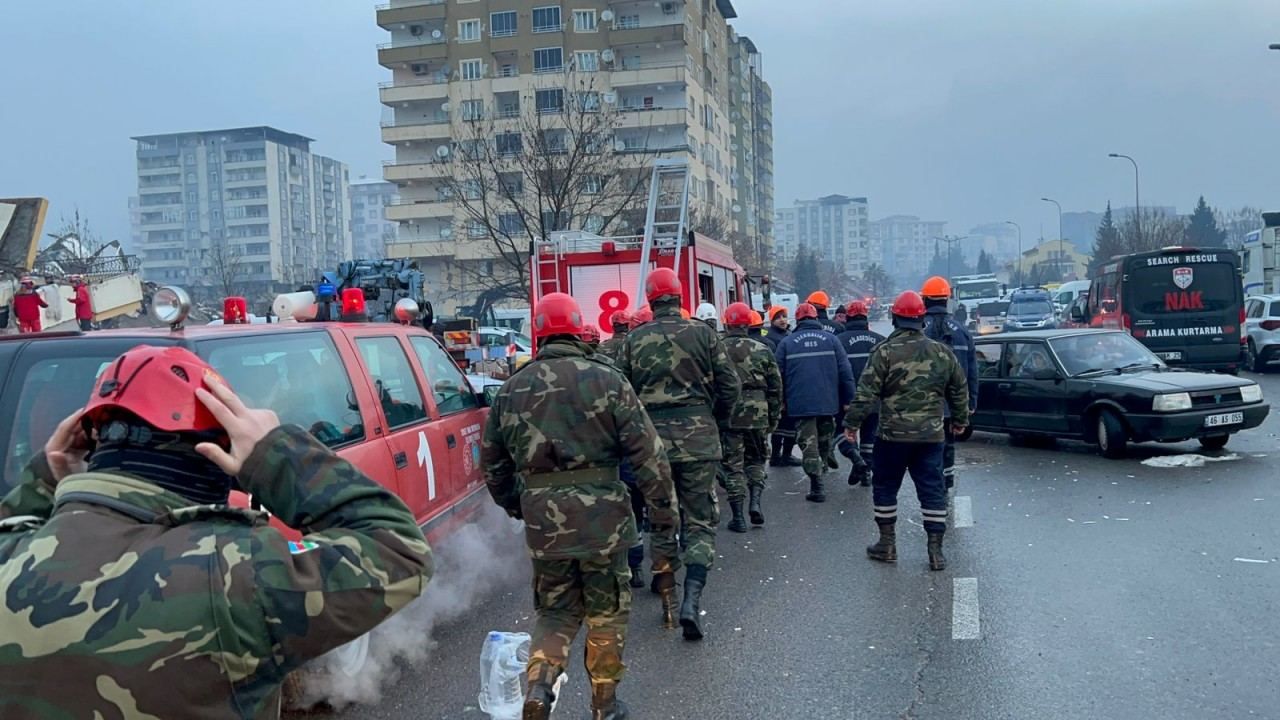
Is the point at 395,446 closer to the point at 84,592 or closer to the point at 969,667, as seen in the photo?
the point at 969,667

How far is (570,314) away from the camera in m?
4.72

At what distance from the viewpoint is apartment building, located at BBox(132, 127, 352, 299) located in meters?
117

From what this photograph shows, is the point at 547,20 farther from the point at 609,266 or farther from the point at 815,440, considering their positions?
the point at 815,440

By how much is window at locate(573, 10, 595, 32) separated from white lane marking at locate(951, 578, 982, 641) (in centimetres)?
Result: 6044

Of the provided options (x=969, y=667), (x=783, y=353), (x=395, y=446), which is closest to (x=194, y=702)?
(x=395, y=446)

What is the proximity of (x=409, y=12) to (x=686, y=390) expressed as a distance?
6306 cm

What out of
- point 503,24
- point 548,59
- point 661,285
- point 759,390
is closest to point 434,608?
point 661,285

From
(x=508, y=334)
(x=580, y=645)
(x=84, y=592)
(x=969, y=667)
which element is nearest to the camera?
(x=84, y=592)

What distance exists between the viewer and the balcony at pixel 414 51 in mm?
63531

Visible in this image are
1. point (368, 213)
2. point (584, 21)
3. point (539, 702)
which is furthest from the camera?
point (368, 213)

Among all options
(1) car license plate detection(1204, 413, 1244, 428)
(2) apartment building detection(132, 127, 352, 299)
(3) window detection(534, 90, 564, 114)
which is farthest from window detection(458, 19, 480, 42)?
(1) car license plate detection(1204, 413, 1244, 428)

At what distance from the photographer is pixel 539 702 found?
412 cm

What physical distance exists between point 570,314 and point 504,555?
336cm

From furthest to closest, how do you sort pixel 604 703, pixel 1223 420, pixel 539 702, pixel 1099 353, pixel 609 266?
pixel 609 266, pixel 1099 353, pixel 1223 420, pixel 604 703, pixel 539 702
